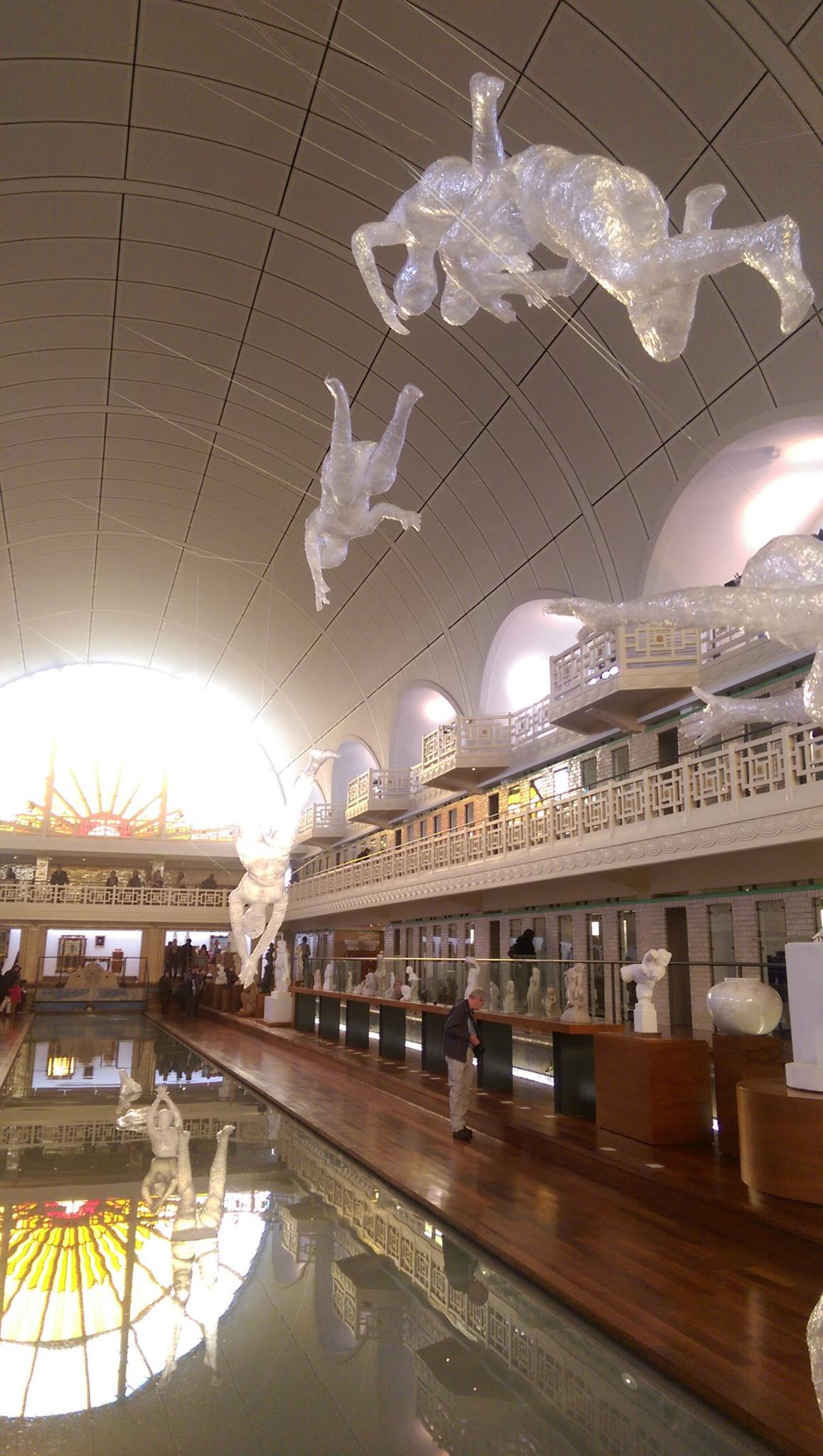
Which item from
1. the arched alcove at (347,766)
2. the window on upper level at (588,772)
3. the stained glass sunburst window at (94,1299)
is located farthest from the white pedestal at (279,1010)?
the stained glass sunburst window at (94,1299)

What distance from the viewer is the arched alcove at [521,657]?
22.6 m

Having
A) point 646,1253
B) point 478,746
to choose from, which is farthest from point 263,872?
point 646,1253

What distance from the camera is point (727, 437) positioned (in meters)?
14.3

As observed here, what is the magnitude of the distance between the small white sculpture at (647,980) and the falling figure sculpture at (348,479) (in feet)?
17.4

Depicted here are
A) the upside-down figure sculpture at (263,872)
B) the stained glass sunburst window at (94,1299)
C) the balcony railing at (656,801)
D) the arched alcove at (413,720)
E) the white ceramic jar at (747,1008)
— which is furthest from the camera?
the arched alcove at (413,720)

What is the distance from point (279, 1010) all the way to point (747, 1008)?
63.5 feet

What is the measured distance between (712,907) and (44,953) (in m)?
32.9

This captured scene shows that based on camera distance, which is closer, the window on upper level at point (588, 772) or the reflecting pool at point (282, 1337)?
the reflecting pool at point (282, 1337)

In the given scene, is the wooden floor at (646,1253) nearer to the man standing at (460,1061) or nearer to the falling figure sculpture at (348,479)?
the man standing at (460,1061)

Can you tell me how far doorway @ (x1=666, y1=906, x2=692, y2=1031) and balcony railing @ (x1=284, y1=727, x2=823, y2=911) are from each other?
255 centimetres

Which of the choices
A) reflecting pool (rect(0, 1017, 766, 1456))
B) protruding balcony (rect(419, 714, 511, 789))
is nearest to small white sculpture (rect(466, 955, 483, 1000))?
reflecting pool (rect(0, 1017, 766, 1456))

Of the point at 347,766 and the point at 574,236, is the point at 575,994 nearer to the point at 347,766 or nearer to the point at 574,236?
the point at 574,236

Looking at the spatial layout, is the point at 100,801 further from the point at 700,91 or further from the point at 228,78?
the point at 700,91

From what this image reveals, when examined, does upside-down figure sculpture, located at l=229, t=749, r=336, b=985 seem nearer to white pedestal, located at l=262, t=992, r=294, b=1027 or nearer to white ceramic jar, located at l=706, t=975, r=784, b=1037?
white pedestal, located at l=262, t=992, r=294, b=1027
